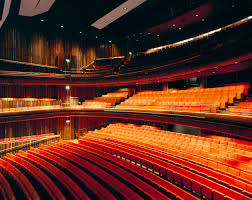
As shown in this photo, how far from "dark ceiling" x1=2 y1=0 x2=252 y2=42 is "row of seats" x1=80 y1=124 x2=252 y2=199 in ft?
16.4

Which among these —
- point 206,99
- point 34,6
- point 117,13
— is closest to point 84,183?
point 206,99

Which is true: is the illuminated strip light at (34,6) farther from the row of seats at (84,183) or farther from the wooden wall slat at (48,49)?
the row of seats at (84,183)

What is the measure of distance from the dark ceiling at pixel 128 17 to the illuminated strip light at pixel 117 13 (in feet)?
0.55

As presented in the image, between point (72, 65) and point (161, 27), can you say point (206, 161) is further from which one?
point (72, 65)

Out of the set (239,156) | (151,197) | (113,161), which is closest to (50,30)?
(113,161)

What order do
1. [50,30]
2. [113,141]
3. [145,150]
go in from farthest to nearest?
[50,30] → [113,141] → [145,150]

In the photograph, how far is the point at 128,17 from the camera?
6648 mm

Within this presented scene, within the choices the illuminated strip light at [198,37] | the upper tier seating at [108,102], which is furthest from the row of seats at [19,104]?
the illuminated strip light at [198,37]

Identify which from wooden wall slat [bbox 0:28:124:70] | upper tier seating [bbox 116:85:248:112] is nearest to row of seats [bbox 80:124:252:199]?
upper tier seating [bbox 116:85:248:112]

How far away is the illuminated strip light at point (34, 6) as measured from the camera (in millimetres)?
4930

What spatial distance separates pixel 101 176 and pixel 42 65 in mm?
6922

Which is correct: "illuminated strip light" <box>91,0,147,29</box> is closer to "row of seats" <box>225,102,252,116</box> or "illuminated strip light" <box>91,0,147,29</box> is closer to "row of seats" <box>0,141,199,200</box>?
"row of seats" <box>225,102,252,116</box>

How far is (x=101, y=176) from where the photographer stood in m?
2.62

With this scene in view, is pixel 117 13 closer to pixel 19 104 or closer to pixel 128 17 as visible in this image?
pixel 128 17
